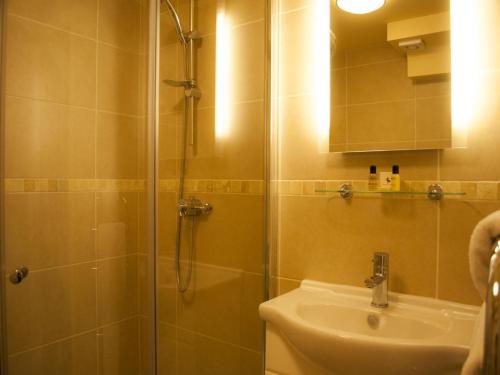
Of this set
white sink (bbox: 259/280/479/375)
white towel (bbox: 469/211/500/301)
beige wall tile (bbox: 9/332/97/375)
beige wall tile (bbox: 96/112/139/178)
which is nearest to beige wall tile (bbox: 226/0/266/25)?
beige wall tile (bbox: 96/112/139/178)

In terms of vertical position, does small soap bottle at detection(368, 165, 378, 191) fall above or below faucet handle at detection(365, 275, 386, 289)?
above

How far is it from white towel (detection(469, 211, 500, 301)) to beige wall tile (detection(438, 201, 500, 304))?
2.05ft

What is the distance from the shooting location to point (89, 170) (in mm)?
1536

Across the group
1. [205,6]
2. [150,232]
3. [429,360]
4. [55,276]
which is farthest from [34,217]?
[429,360]

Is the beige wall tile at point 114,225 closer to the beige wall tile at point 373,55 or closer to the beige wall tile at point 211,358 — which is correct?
the beige wall tile at point 211,358

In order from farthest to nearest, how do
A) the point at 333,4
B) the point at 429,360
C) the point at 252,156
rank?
the point at 252,156 → the point at 333,4 → the point at 429,360

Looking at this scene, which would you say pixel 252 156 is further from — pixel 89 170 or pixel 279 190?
pixel 89 170

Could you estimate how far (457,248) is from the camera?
1.10 m

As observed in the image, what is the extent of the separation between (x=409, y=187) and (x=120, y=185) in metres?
1.18

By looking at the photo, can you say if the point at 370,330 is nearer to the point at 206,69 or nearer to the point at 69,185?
the point at 206,69

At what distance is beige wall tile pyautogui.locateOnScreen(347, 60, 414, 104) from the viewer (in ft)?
3.94

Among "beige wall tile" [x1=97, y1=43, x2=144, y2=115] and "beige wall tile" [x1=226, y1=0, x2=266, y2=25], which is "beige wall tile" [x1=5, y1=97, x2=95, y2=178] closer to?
"beige wall tile" [x1=97, y1=43, x2=144, y2=115]

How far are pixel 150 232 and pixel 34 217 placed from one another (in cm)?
56

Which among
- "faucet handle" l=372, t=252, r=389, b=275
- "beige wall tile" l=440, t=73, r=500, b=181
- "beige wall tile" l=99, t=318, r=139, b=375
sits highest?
"beige wall tile" l=440, t=73, r=500, b=181
